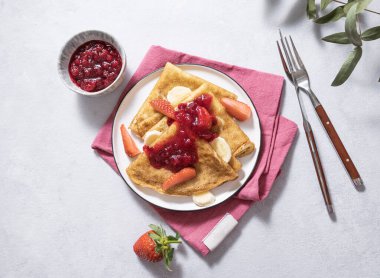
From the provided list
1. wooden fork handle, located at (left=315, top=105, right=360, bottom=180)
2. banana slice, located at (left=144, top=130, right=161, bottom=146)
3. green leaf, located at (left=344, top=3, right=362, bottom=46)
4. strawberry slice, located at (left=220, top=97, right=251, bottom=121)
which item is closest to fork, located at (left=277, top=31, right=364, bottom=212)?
wooden fork handle, located at (left=315, top=105, right=360, bottom=180)

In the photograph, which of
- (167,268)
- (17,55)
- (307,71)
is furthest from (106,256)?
(307,71)

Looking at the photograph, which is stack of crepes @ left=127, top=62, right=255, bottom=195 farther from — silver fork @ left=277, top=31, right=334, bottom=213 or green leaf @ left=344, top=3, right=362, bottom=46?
green leaf @ left=344, top=3, right=362, bottom=46

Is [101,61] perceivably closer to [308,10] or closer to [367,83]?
[308,10]

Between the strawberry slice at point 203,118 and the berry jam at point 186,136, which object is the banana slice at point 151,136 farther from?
the strawberry slice at point 203,118

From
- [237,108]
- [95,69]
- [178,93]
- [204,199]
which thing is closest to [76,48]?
[95,69]

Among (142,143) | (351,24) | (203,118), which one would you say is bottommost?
(142,143)

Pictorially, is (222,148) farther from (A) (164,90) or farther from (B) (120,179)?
(B) (120,179)
